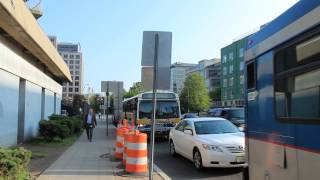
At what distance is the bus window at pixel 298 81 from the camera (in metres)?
4.64

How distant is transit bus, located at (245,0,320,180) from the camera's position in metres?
4.66

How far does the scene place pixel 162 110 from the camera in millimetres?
26031

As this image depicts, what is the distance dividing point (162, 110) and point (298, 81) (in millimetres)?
21060

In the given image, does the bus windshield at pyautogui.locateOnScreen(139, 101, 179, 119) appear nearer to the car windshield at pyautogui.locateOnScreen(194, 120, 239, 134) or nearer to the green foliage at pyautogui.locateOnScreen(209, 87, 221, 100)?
the car windshield at pyautogui.locateOnScreen(194, 120, 239, 134)

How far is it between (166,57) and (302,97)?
5185mm

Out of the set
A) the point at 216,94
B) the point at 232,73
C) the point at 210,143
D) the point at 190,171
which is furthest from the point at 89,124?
the point at 216,94

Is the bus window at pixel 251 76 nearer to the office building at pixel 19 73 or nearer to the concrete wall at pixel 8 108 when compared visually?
the office building at pixel 19 73

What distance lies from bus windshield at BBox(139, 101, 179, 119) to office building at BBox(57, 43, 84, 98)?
335 feet

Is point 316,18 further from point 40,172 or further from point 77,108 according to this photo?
point 77,108

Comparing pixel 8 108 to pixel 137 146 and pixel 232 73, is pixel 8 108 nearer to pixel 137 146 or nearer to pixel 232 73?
pixel 137 146

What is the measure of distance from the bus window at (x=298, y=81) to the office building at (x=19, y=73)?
10.0 metres

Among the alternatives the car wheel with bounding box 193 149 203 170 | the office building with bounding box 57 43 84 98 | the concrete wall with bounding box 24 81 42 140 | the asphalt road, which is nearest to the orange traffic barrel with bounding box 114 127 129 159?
the asphalt road

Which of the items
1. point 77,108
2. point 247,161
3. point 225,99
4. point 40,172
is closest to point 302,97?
point 247,161

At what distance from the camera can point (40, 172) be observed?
1264cm
